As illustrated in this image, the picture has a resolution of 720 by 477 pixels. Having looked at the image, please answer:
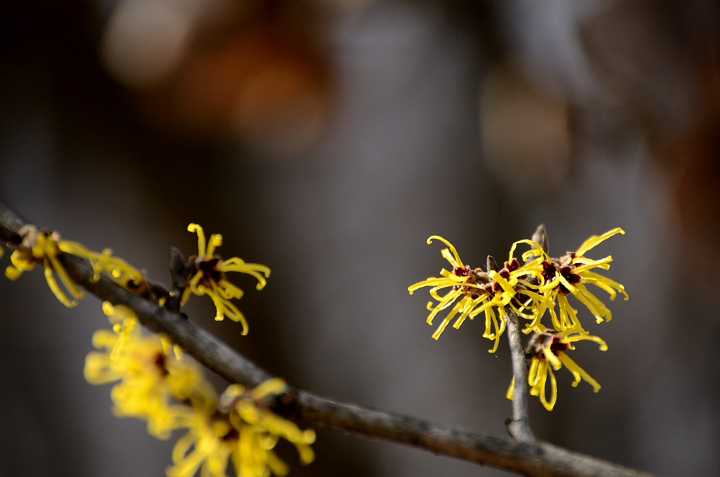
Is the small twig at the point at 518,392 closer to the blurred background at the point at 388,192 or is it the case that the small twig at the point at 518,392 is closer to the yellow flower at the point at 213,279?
the yellow flower at the point at 213,279

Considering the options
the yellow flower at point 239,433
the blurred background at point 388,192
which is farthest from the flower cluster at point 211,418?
the blurred background at point 388,192

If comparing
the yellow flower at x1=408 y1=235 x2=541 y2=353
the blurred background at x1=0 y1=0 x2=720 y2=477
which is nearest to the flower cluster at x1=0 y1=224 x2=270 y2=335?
the yellow flower at x1=408 y1=235 x2=541 y2=353

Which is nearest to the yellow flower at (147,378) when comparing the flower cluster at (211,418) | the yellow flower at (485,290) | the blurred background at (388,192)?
the flower cluster at (211,418)

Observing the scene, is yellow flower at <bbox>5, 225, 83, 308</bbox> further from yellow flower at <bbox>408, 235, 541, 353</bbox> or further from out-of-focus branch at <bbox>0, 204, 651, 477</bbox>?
yellow flower at <bbox>408, 235, 541, 353</bbox>

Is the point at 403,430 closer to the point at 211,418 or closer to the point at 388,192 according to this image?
the point at 211,418

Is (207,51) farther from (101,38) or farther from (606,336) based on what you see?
(606,336)

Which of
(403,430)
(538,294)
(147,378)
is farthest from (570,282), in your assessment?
(147,378)

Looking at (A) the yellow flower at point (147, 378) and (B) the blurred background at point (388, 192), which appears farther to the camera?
(B) the blurred background at point (388, 192)

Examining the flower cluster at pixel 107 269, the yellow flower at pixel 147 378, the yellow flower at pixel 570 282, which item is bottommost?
the yellow flower at pixel 570 282

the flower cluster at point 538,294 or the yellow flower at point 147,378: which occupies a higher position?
the yellow flower at point 147,378
